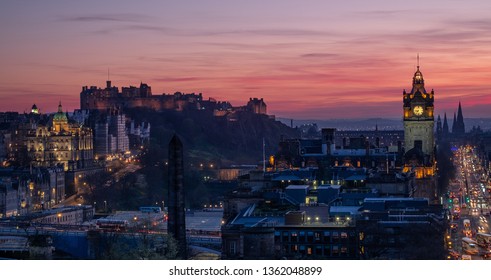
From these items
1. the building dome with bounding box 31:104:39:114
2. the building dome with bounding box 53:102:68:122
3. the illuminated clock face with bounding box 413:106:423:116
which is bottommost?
the illuminated clock face with bounding box 413:106:423:116

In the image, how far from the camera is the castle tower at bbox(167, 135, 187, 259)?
120ft

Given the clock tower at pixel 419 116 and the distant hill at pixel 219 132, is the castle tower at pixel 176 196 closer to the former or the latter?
the clock tower at pixel 419 116

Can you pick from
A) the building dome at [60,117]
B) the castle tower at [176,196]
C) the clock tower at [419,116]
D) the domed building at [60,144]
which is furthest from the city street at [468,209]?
the building dome at [60,117]

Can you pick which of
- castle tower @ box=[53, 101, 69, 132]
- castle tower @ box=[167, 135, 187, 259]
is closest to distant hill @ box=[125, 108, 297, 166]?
Answer: castle tower @ box=[53, 101, 69, 132]

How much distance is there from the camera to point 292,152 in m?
68.7

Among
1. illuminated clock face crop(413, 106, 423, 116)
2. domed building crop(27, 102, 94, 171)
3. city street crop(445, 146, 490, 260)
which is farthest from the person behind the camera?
domed building crop(27, 102, 94, 171)

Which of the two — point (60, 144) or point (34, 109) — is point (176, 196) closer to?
point (60, 144)

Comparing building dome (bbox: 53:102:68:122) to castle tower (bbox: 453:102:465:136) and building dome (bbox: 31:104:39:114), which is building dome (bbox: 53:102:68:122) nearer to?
building dome (bbox: 31:104:39:114)

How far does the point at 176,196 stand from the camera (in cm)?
3762

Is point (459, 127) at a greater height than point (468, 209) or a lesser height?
greater

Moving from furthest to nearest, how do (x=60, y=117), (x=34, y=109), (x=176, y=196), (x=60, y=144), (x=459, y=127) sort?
(x=459, y=127)
(x=34, y=109)
(x=60, y=117)
(x=60, y=144)
(x=176, y=196)

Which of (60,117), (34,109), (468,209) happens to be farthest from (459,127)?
(468,209)
